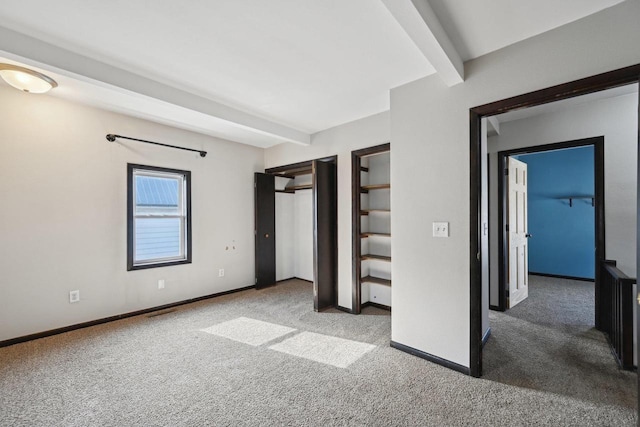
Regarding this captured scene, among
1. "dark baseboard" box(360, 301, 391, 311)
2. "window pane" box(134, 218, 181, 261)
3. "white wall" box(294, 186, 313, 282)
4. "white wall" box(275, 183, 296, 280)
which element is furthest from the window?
"dark baseboard" box(360, 301, 391, 311)

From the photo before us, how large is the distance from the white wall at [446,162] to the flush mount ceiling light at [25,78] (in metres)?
3.08

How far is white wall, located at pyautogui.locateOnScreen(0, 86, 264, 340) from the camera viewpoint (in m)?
2.63

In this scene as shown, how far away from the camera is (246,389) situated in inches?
76.6

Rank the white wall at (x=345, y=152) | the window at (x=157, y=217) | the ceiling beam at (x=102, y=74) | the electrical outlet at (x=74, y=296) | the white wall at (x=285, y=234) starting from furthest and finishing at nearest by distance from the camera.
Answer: the white wall at (x=285, y=234) < the window at (x=157, y=217) < the white wall at (x=345, y=152) < the electrical outlet at (x=74, y=296) < the ceiling beam at (x=102, y=74)

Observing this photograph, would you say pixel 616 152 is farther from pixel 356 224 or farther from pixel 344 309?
pixel 344 309

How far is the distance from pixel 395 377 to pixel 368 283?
1.72m

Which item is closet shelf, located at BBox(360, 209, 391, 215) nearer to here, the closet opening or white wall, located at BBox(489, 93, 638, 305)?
the closet opening

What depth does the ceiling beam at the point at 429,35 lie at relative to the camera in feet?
4.75

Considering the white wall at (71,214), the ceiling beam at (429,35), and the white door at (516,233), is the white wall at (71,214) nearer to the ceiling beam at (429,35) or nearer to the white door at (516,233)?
the ceiling beam at (429,35)

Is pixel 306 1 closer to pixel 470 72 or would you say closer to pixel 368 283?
pixel 470 72

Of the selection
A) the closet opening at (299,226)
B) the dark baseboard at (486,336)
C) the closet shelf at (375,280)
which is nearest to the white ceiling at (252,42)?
the closet opening at (299,226)

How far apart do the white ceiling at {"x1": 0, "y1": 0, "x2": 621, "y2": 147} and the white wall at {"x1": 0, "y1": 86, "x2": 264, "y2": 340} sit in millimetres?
447

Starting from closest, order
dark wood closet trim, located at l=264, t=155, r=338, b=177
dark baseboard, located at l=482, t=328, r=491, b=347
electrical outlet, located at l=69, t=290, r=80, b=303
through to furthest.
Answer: dark baseboard, located at l=482, t=328, r=491, b=347 → electrical outlet, located at l=69, t=290, r=80, b=303 → dark wood closet trim, located at l=264, t=155, r=338, b=177

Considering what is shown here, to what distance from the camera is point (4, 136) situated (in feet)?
8.46
